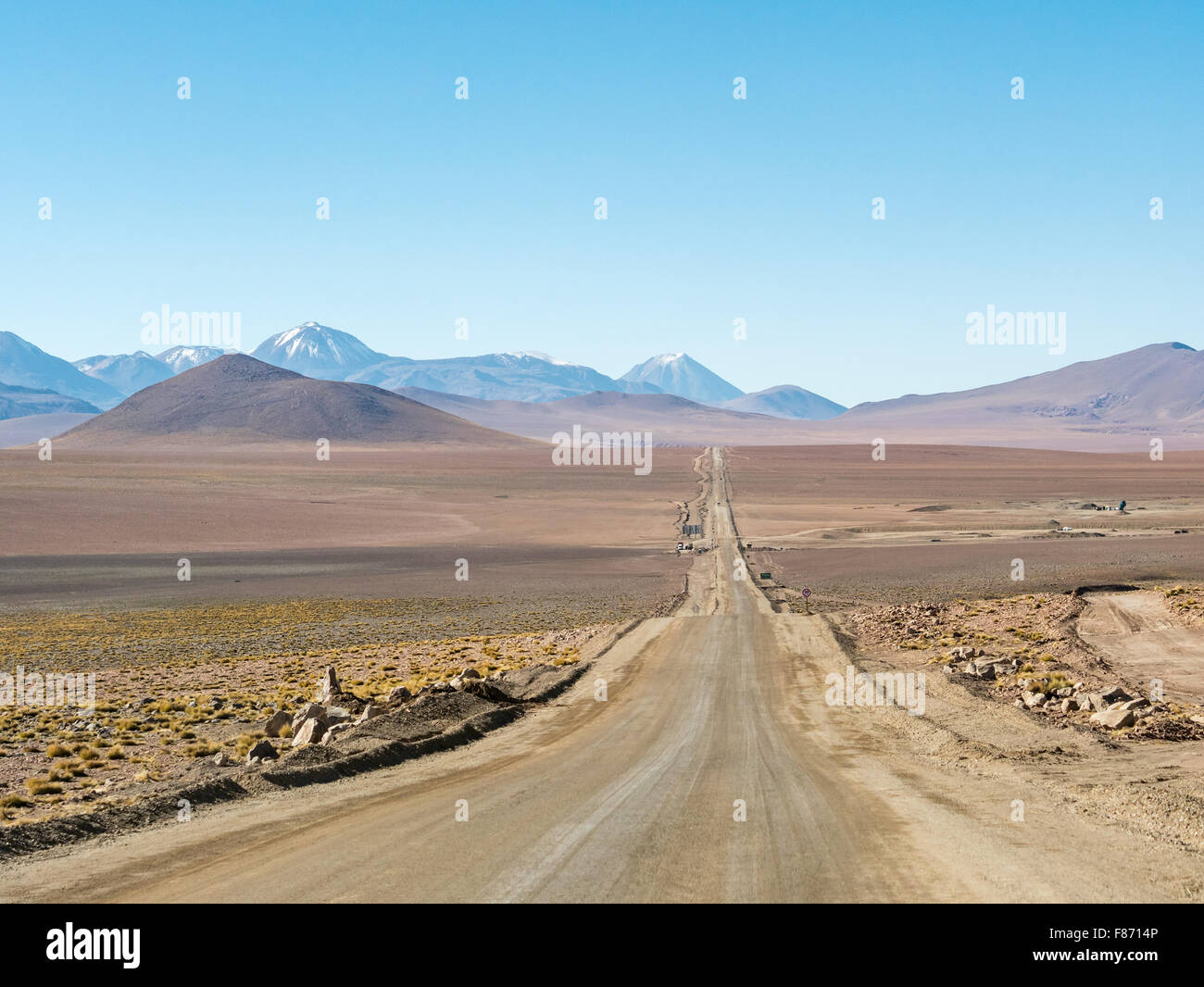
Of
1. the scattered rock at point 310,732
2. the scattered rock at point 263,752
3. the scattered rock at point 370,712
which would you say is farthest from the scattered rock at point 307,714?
the scattered rock at point 263,752

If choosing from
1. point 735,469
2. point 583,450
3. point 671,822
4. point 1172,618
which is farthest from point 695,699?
point 583,450

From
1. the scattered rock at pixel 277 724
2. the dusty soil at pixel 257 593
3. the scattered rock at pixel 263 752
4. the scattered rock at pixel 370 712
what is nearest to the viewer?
the scattered rock at pixel 263 752

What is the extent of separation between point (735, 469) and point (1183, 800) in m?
144

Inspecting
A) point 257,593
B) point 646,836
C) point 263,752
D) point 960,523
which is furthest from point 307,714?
point 960,523

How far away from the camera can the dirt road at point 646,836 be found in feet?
29.9

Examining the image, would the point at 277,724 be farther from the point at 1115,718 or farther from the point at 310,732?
the point at 1115,718

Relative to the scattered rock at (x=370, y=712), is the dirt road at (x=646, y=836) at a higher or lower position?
higher

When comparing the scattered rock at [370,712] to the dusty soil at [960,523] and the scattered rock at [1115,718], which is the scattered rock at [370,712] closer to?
the scattered rock at [1115,718]

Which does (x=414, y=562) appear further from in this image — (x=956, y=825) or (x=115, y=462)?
(x=115, y=462)

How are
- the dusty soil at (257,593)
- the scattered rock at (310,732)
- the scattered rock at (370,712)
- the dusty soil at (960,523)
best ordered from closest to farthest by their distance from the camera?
the scattered rock at (310,732), the scattered rock at (370,712), the dusty soil at (257,593), the dusty soil at (960,523)

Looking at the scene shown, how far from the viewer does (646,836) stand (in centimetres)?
1095

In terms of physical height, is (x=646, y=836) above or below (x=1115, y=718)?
above

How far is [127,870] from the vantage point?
31.8 ft

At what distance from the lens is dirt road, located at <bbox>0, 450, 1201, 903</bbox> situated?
9117 millimetres
